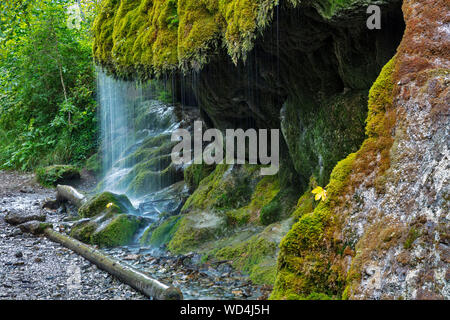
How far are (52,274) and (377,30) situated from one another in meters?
6.19

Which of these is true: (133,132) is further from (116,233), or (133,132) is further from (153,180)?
(116,233)

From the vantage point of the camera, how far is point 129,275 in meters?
5.64

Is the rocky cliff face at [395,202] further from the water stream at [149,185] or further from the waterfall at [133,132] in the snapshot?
the waterfall at [133,132]

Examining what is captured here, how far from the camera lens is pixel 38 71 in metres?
21.0

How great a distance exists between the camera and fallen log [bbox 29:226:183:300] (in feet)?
15.8

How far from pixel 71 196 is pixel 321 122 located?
927 centimetres

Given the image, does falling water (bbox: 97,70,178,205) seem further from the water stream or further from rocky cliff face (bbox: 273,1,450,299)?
rocky cliff face (bbox: 273,1,450,299)

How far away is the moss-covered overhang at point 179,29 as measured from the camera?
188 inches

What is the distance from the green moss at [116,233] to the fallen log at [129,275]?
0.74 meters

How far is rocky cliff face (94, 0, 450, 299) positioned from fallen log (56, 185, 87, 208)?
3.61m

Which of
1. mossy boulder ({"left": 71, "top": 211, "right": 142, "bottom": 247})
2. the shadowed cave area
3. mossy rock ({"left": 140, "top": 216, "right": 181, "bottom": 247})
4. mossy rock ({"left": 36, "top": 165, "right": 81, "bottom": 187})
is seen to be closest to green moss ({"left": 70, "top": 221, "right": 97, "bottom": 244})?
mossy boulder ({"left": 71, "top": 211, "right": 142, "bottom": 247})

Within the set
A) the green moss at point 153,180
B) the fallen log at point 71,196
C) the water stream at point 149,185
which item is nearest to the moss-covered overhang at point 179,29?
the water stream at point 149,185
